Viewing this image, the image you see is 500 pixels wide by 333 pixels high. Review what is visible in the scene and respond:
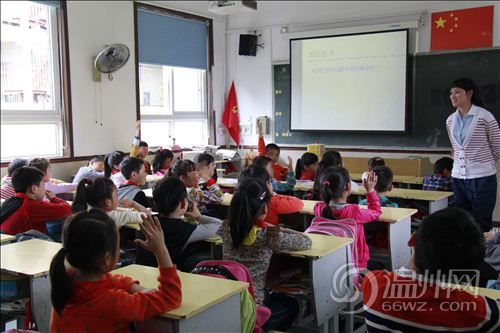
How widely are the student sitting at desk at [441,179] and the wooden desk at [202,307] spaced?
3.46 meters

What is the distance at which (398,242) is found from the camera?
320 centimetres

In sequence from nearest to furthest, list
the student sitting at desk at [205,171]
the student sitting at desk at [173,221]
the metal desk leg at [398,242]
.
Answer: the student sitting at desk at [173,221]
the metal desk leg at [398,242]
the student sitting at desk at [205,171]

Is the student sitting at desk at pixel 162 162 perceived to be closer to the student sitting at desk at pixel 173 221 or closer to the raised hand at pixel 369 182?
the raised hand at pixel 369 182

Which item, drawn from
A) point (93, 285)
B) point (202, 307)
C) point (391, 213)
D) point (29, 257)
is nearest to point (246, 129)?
point (391, 213)

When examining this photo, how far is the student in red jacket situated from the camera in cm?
237

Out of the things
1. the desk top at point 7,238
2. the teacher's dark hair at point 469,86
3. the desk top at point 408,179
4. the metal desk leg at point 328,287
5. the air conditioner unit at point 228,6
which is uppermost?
the air conditioner unit at point 228,6

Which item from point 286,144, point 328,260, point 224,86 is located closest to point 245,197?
point 328,260

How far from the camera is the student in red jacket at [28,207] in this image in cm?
237

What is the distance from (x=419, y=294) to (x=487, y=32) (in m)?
5.18

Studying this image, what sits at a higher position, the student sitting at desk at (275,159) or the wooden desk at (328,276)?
the student sitting at desk at (275,159)

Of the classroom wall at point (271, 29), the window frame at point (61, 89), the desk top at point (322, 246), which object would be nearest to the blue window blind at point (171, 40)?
the classroom wall at point (271, 29)

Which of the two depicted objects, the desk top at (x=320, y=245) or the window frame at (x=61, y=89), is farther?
the window frame at (x=61, y=89)

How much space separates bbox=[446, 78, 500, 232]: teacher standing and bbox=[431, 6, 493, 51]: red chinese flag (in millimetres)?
1996

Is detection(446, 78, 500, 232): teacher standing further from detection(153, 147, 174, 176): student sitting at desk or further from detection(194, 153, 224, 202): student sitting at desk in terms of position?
detection(153, 147, 174, 176): student sitting at desk
